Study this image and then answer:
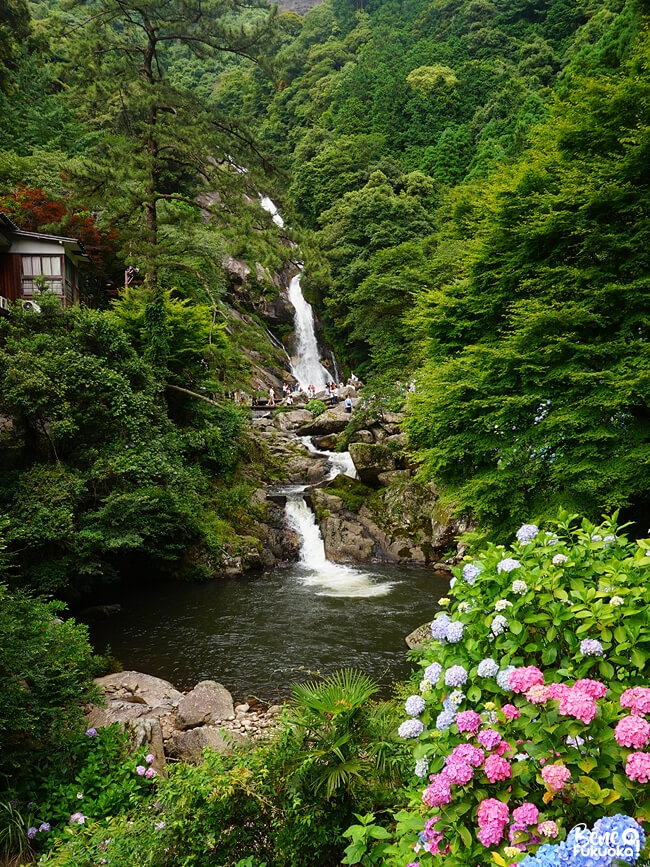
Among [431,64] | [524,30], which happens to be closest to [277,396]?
[431,64]

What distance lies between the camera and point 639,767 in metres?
1.56

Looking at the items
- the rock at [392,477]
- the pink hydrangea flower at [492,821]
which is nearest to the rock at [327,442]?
the rock at [392,477]

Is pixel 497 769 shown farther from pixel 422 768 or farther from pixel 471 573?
pixel 471 573

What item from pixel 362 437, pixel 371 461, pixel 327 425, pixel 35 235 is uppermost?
pixel 35 235

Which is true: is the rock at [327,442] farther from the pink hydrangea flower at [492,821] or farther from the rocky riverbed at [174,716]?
the pink hydrangea flower at [492,821]

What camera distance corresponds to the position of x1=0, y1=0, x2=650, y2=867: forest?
227 centimetres

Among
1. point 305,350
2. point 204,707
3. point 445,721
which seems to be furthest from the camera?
point 305,350

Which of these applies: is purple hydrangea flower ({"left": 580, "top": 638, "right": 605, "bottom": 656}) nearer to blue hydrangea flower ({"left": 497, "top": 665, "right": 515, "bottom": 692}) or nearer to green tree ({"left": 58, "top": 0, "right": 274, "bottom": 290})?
blue hydrangea flower ({"left": 497, "top": 665, "right": 515, "bottom": 692})

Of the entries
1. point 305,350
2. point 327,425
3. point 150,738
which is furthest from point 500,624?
point 305,350

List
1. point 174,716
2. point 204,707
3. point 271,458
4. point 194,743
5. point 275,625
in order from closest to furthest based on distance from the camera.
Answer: point 194,743 → point 174,716 → point 204,707 → point 275,625 → point 271,458

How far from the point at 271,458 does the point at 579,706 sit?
64.2 feet

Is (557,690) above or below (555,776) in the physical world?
above

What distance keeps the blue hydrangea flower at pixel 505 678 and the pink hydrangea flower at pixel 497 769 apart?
27 cm

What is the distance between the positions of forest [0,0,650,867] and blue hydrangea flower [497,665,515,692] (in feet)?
0.19
